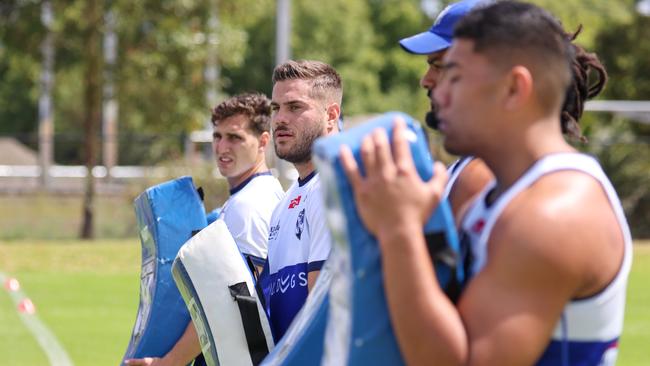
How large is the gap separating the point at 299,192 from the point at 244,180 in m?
1.21

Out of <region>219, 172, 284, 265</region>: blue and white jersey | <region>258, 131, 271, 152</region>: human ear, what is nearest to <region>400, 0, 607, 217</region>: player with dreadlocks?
<region>219, 172, 284, 265</region>: blue and white jersey

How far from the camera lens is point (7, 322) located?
49.2 feet

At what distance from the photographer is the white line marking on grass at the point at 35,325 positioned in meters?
12.4

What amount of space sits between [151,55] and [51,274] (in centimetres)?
842

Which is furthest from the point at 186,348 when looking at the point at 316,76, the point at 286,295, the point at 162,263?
the point at 316,76

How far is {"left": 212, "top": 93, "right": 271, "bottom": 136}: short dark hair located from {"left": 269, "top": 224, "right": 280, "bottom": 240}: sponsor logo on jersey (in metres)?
1.33

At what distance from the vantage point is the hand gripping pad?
4551 mm

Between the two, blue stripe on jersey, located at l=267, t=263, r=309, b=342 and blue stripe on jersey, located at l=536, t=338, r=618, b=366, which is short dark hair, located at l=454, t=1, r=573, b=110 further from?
blue stripe on jersey, located at l=267, t=263, r=309, b=342

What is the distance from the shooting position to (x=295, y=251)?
4.86 metres

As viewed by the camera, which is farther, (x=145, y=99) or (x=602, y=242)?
(x=145, y=99)

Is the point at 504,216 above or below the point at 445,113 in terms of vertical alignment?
below

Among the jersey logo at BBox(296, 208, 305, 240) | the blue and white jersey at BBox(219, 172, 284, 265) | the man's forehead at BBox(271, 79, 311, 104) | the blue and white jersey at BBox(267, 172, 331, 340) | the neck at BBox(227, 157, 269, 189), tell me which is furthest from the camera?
the neck at BBox(227, 157, 269, 189)

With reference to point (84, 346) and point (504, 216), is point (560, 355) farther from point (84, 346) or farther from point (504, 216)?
point (84, 346)

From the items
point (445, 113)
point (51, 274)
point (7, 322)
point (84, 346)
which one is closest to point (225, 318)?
point (445, 113)
